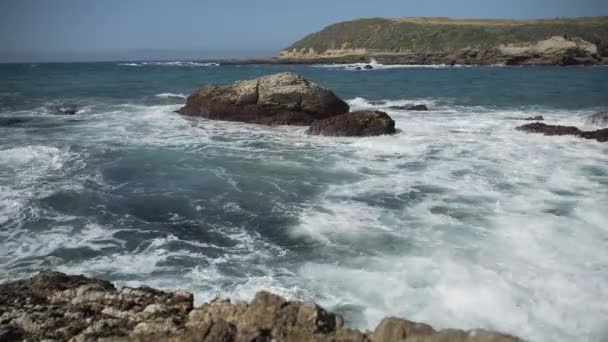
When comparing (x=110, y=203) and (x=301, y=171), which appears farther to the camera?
(x=301, y=171)

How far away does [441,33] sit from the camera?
397 ft

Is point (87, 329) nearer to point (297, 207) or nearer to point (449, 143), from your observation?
point (297, 207)

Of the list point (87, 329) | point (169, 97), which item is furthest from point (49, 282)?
point (169, 97)

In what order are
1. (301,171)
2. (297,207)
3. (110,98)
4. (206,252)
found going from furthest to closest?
(110,98) → (301,171) → (297,207) → (206,252)

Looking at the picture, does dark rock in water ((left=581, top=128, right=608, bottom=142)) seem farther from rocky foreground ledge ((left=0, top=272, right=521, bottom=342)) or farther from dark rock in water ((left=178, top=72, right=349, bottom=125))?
rocky foreground ledge ((left=0, top=272, right=521, bottom=342))

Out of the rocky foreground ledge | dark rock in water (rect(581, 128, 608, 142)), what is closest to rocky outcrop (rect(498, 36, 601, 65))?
dark rock in water (rect(581, 128, 608, 142))

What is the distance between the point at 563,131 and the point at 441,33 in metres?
111

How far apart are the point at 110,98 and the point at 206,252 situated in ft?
99.6

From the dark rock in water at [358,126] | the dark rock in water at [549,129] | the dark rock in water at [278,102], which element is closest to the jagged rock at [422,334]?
the dark rock in water at [358,126]

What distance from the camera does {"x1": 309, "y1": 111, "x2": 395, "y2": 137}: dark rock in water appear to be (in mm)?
18906

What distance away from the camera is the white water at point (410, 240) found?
626cm

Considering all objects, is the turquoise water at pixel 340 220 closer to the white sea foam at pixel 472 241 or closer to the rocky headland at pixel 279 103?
the white sea foam at pixel 472 241

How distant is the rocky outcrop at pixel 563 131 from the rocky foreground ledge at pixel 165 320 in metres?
16.5

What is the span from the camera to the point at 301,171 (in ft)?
43.9
